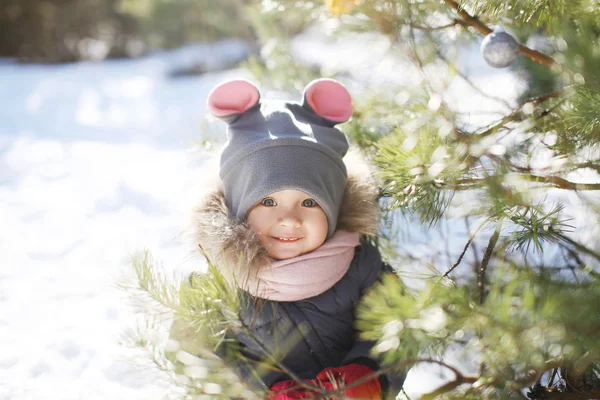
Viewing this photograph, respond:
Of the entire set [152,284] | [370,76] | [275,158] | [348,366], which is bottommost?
[348,366]

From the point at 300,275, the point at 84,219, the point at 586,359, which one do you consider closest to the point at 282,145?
the point at 300,275

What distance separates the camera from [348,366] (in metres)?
0.91

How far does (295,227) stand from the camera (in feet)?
3.13

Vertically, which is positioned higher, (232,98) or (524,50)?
(524,50)

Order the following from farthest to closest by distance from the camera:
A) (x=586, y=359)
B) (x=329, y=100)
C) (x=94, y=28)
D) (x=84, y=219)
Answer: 1. (x=94, y=28)
2. (x=84, y=219)
3. (x=329, y=100)
4. (x=586, y=359)

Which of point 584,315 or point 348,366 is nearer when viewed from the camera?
point 584,315

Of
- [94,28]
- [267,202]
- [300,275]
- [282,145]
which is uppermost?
[94,28]

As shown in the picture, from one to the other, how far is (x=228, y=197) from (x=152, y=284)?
0.37 meters

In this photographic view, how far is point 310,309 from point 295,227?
6.4 inches

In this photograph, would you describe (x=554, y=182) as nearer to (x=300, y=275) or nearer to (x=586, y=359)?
(x=586, y=359)

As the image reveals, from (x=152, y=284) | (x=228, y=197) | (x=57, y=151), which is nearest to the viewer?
(x=152, y=284)

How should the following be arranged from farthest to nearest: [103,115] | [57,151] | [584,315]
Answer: [103,115], [57,151], [584,315]

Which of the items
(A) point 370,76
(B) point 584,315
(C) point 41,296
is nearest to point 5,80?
(C) point 41,296

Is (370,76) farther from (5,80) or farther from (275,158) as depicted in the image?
(5,80)
